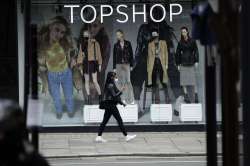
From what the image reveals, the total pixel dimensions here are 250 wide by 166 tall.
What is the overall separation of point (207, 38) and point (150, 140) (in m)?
11.8

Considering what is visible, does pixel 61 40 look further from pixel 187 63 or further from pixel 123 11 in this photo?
pixel 187 63

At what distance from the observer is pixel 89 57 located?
20.5 metres

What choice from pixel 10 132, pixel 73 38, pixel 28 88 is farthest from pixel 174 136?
pixel 10 132

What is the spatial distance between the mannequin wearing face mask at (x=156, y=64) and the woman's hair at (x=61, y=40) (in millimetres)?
2455

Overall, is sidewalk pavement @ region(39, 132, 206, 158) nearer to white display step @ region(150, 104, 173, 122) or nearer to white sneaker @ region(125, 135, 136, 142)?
white sneaker @ region(125, 135, 136, 142)

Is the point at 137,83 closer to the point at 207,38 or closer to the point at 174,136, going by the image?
the point at 174,136

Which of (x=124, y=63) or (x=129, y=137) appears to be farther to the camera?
(x=124, y=63)

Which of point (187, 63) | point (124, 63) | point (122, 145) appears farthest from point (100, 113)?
point (187, 63)

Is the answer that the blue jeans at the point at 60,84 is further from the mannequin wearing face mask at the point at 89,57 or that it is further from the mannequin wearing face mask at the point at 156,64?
the mannequin wearing face mask at the point at 156,64

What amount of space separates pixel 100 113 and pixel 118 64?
1.57m

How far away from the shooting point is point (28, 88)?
7703 millimetres

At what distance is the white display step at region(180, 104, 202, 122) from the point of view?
20.7 metres

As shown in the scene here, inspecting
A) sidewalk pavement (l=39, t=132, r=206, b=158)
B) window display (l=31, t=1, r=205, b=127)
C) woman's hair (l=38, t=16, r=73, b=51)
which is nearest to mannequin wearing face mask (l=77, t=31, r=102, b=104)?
window display (l=31, t=1, r=205, b=127)

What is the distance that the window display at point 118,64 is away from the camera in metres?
20.5
